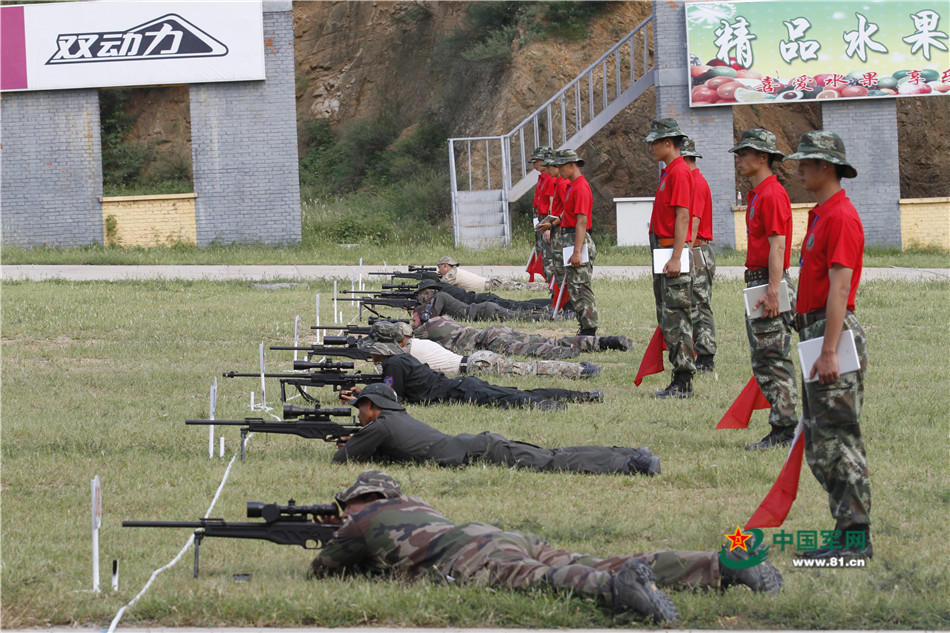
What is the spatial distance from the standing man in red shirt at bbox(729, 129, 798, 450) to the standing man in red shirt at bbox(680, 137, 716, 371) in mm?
1761

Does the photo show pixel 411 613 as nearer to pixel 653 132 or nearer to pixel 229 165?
pixel 653 132

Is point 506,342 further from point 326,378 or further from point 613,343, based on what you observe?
point 326,378

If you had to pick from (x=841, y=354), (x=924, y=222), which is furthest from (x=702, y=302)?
(x=924, y=222)

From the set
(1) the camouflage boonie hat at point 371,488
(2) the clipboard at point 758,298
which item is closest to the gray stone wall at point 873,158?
(2) the clipboard at point 758,298

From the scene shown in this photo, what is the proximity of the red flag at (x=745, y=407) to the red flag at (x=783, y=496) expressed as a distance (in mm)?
2531

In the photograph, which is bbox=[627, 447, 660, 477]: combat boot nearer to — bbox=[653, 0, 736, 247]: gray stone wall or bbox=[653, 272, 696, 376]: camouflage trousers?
bbox=[653, 272, 696, 376]: camouflage trousers

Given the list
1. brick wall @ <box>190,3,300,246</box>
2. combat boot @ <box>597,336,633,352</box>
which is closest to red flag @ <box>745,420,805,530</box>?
combat boot @ <box>597,336,633,352</box>

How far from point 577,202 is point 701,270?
130 inches

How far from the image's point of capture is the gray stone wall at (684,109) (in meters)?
24.9

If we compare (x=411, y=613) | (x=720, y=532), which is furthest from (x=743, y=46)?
(x=411, y=613)

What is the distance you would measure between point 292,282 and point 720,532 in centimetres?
1396

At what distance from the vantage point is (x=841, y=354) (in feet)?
19.3

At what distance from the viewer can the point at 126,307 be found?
16.5m

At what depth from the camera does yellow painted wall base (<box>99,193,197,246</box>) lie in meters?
25.4
